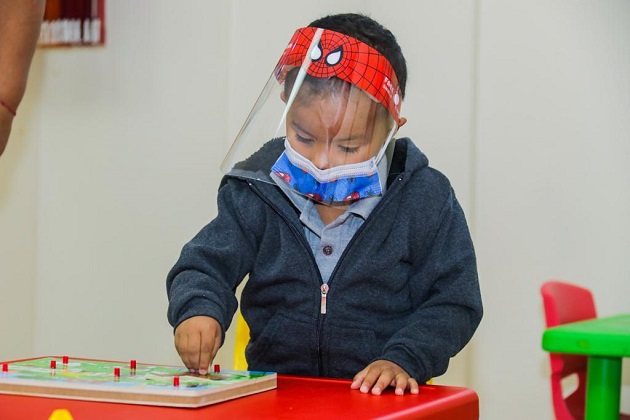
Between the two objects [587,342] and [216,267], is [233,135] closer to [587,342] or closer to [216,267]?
[216,267]

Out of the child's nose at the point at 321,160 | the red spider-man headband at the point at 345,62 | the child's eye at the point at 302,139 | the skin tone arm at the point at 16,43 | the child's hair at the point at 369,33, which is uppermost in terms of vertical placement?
the child's hair at the point at 369,33

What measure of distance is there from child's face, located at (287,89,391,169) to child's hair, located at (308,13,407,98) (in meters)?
0.14

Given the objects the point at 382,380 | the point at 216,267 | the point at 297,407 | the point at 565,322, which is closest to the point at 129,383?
the point at 297,407

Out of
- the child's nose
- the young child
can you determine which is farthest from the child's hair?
the child's nose

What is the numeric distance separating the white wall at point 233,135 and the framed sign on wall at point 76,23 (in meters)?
0.04

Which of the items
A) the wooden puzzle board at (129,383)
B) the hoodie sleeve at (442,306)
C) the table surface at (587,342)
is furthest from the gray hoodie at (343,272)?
the wooden puzzle board at (129,383)

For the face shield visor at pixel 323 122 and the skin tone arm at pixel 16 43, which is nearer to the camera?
the skin tone arm at pixel 16 43

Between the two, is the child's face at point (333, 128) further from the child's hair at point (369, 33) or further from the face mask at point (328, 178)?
the child's hair at point (369, 33)

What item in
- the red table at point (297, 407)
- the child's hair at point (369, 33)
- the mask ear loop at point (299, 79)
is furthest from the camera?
the child's hair at point (369, 33)

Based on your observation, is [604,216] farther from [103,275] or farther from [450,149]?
[103,275]

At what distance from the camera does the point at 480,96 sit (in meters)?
2.21

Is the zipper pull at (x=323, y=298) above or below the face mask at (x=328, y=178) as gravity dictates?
below

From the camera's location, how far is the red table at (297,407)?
81 cm

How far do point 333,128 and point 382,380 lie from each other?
37 centimetres
